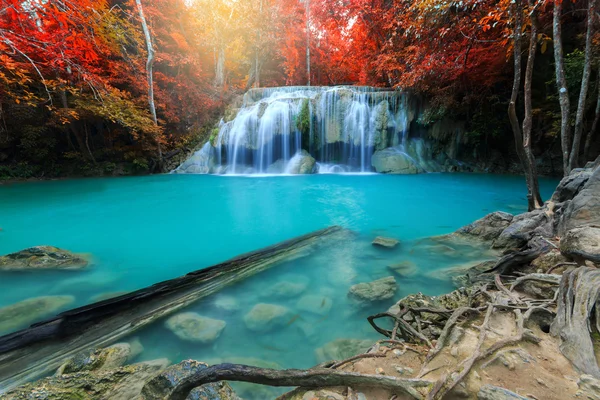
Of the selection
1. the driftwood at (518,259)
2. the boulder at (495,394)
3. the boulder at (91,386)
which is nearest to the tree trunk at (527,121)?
the driftwood at (518,259)

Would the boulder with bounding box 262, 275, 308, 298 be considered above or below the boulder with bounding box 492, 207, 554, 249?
below

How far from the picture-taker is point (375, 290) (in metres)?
2.88

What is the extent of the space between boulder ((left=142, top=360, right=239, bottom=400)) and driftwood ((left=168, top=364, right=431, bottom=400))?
27 cm

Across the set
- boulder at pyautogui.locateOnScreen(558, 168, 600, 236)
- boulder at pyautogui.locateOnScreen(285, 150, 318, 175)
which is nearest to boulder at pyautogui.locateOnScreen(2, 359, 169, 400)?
Result: boulder at pyautogui.locateOnScreen(558, 168, 600, 236)

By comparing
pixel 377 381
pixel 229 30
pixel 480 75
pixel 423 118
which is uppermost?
pixel 229 30

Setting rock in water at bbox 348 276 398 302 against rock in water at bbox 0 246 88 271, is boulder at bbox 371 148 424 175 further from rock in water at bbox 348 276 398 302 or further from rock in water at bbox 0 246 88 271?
rock in water at bbox 0 246 88 271

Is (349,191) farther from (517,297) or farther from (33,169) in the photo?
(33,169)

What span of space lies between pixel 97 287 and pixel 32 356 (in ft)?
4.50

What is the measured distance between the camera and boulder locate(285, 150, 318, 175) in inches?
532

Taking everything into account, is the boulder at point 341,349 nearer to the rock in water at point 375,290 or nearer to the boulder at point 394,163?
the rock in water at point 375,290

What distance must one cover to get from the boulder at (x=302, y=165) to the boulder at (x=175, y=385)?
1224 cm

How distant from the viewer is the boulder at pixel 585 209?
2.50 m

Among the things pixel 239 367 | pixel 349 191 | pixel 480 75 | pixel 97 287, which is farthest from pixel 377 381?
pixel 480 75

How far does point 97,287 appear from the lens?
Result: 318 centimetres
